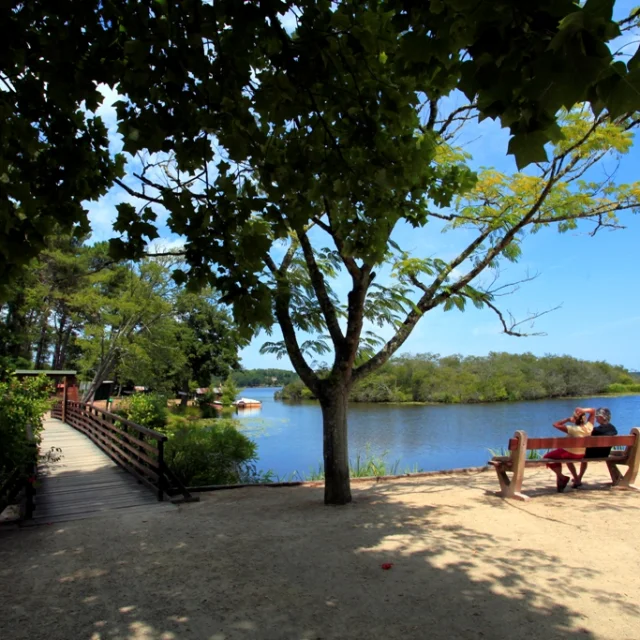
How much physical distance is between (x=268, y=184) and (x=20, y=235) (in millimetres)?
1717

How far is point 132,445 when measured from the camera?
11578mm

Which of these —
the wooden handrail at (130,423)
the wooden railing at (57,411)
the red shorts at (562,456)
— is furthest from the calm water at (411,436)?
the wooden railing at (57,411)

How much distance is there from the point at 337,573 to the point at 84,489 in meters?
5.67

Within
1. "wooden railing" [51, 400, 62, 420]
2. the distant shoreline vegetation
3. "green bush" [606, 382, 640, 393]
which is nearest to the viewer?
"wooden railing" [51, 400, 62, 420]

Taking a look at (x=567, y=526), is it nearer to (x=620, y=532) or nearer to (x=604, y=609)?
(x=620, y=532)

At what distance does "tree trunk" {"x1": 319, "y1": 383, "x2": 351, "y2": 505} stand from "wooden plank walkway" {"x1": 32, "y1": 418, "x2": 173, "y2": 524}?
220 centimetres

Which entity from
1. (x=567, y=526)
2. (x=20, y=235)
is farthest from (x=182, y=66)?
(x=567, y=526)

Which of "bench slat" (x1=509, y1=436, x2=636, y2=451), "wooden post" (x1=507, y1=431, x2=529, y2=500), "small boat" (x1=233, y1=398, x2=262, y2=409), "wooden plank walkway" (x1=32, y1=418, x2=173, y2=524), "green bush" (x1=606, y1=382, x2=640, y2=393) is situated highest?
"bench slat" (x1=509, y1=436, x2=636, y2=451)

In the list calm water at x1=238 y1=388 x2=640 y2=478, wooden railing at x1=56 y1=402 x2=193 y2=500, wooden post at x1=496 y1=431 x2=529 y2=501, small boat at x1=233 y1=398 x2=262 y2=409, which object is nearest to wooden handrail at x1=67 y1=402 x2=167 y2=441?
wooden railing at x1=56 y1=402 x2=193 y2=500

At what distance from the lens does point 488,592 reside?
10.6 ft

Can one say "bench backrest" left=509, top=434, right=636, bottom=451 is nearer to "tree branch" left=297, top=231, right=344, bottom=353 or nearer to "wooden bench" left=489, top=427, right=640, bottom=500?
"wooden bench" left=489, top=427, right=640, bottom=500

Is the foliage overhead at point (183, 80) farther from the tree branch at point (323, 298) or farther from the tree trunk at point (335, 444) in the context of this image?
the tree trunk at point (335, 444)

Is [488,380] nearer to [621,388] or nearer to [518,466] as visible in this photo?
[621,388]

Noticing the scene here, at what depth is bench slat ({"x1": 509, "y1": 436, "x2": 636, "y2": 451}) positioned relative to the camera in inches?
235
